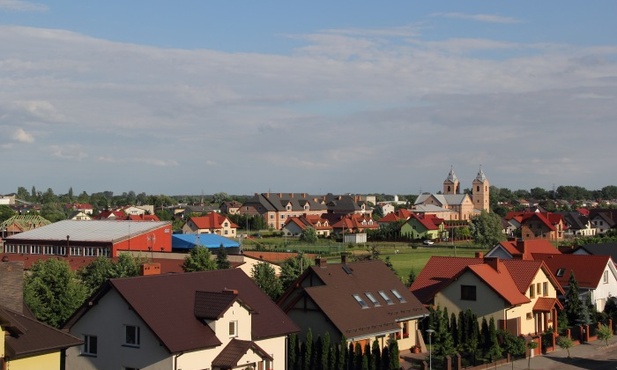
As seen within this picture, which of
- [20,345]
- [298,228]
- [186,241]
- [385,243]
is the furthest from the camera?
[298,228]

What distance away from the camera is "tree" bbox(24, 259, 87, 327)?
39812 mm

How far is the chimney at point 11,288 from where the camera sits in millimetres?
22516

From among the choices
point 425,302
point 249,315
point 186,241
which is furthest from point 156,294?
point 186,241

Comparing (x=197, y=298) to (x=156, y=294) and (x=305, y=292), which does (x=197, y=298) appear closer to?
(x=156, y=294)

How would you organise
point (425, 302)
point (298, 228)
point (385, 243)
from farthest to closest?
point (298, 228)
point (385, 243)
point (425, 302)

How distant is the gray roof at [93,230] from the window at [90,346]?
4645 cm

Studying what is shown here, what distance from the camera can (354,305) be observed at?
36812 millimetres

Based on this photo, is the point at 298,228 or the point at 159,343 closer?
the point at 159,343

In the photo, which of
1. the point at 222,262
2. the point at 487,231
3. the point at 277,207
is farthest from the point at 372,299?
the point at 277,207

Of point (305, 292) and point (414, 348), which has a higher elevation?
point (305, 292)

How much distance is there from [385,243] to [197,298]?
324 feet

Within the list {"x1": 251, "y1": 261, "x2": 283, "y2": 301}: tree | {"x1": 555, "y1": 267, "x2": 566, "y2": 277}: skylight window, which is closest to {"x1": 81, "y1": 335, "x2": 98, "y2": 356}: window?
{"x1": 251, "y1": 261, "x2": 283, "y2": 301}: tree

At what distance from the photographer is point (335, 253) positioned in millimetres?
100375

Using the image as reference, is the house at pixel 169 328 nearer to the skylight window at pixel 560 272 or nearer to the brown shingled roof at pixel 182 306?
the brown shingled roof at pixel 182 306
